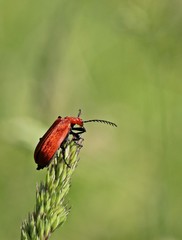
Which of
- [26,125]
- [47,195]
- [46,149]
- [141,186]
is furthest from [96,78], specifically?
[47,195]

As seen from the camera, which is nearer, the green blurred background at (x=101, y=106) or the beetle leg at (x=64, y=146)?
the beetle leg at (x=64, y=146)

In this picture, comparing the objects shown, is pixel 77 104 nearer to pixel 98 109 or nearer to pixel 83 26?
pixel 98 109

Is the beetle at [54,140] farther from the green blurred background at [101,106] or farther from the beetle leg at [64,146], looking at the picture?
the green blurred background at [101,106]

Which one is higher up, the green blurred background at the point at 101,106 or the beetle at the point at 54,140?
the green blurred background at the point at 101,106

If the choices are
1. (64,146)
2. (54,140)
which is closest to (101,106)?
(54,140)

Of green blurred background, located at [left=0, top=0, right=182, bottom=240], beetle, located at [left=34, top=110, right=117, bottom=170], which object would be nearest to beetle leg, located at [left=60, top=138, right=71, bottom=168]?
beetle, located at [left=34, top=110, right=117, bottom=170]

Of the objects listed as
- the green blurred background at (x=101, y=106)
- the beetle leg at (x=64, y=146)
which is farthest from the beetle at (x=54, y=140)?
the green blurred background at (x=101, y=106)

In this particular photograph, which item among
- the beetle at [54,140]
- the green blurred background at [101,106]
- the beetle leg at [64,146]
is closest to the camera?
the beetle leg at [64,146]

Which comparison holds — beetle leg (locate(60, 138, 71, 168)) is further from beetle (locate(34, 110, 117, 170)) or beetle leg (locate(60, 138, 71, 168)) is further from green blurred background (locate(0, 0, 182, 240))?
green blurred background (locate(0, 0, 182, 240))
